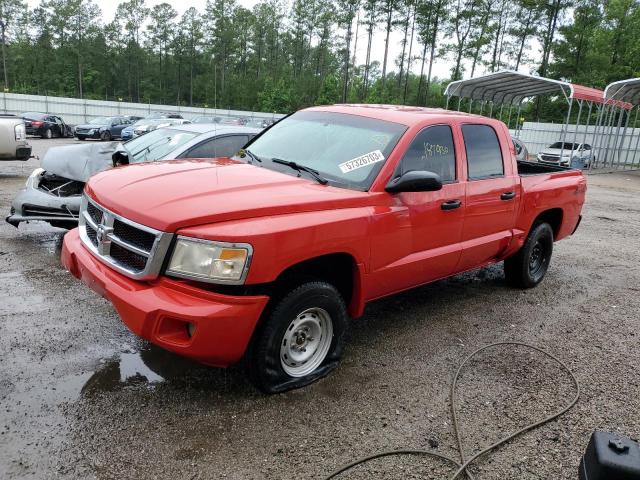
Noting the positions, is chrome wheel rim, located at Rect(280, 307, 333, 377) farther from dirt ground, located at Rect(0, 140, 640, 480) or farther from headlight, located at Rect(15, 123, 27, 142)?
headlight, located at Rect(15, 123, 27, 142)

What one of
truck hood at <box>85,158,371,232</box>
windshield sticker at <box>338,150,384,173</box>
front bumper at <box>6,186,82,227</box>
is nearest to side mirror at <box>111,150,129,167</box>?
front bumper at <box>6,186,82,227</box>

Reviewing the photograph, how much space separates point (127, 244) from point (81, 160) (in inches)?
153

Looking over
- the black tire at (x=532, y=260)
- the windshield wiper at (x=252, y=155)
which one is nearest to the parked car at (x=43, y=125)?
the windshield wiper at (x=252, y=155)

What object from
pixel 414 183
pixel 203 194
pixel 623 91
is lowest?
pixel 203 194

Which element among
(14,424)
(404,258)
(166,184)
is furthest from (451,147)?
(14,424)

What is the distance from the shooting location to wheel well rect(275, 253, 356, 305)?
3221 mm

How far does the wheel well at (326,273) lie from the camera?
3.22 m

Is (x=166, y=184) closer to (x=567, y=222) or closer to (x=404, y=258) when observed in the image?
(x=404, y=258)

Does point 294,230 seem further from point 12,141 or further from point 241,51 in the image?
point 241,51

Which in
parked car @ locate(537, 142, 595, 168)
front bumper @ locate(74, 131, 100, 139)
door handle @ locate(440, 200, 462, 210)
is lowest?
front bumper @ locate(74, 131, 100, 139)

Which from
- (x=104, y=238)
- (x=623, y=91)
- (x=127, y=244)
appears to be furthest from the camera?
(x=623, y=91)

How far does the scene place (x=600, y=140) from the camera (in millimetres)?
26703

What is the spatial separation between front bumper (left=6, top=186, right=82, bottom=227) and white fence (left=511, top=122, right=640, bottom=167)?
26.9 m

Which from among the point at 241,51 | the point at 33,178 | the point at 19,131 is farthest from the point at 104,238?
the point at 241,51
